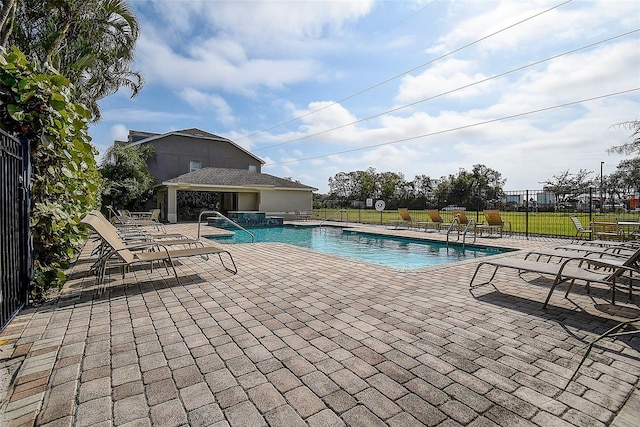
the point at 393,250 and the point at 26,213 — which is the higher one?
the point at 26,213

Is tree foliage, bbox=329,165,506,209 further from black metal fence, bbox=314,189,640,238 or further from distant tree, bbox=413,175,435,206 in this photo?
black metal fence, bbox=314,189,640,238

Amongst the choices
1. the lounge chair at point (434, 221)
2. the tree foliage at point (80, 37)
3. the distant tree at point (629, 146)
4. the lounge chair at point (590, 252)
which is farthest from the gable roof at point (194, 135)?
the lounge chair at point (590, 252)

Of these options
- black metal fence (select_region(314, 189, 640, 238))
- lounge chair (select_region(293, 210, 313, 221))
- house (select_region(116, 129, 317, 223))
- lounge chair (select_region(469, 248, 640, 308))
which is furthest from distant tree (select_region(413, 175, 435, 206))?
lounge chair (select_region(469, 248, 640, 308))

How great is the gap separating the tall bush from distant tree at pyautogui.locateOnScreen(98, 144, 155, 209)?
19259 mm

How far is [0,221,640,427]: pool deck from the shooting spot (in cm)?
193

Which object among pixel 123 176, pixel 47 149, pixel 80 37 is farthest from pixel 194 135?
pixel 47 149

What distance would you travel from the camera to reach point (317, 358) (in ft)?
8.44

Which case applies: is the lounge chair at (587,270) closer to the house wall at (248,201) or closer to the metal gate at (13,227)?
the metal gate at (13,227)

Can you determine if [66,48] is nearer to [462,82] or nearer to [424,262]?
[424,262]

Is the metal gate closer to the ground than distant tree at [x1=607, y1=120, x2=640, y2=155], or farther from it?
closer to the ground

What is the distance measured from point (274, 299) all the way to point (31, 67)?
384 cm

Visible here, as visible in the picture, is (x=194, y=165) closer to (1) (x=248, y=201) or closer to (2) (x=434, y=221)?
(1) (x=248, y=201)

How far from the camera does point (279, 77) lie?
769 inches

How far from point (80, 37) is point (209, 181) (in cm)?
1189
